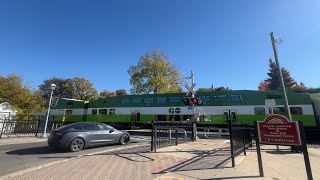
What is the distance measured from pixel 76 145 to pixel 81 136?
1.43 ft

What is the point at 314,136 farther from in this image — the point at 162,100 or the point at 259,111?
the point at 162,100

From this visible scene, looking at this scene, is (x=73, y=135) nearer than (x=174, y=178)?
No

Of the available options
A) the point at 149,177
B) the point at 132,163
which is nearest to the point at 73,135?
the point at 132,163

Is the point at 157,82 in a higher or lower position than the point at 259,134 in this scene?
higher

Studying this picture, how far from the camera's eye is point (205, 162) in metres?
7.11

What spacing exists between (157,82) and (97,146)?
24729 millimetres

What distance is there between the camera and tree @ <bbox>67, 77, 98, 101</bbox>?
5662 centimetres

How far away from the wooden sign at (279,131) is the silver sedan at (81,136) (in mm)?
7550

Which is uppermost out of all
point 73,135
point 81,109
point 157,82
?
point 157,82

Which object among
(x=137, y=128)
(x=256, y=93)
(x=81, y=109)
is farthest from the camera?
(x=81, y=109)

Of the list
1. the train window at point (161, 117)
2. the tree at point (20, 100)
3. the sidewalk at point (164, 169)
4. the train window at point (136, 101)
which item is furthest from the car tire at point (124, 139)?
the tree at point (20, 100)

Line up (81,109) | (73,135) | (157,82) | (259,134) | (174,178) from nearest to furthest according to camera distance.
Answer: (174,178) < (259,134) < (73,135) < (81,109) < (157,82)

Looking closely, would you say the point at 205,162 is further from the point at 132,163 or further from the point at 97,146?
the point at 97,146

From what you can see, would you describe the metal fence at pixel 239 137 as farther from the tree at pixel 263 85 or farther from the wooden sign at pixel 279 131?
the tree at pixel 263 85
